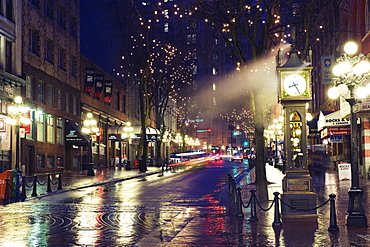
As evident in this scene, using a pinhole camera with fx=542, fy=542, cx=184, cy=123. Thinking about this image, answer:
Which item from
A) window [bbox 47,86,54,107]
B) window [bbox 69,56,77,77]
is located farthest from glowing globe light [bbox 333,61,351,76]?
window [bbox 69,56,77,77]

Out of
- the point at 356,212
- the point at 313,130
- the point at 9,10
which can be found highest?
the point at 9,10

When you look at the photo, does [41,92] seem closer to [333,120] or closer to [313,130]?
[313,130]

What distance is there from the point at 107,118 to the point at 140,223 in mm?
46316

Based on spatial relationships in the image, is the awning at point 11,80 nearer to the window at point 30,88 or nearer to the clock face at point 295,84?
the window at point 30,88

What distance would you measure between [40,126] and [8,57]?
283 inches

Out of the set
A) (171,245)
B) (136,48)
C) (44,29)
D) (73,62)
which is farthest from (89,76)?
(171,245)

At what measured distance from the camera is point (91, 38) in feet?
205

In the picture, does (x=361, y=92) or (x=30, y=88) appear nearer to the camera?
(x=361, y=92)

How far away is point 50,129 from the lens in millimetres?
42938

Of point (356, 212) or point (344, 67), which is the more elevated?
point (344, 67)

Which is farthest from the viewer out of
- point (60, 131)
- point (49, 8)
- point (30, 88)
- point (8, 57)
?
point (60, 131)

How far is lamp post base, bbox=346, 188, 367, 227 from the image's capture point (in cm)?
1259

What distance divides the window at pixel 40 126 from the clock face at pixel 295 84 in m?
27.4

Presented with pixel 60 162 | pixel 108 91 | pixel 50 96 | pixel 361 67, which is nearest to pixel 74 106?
pixel 60 162
